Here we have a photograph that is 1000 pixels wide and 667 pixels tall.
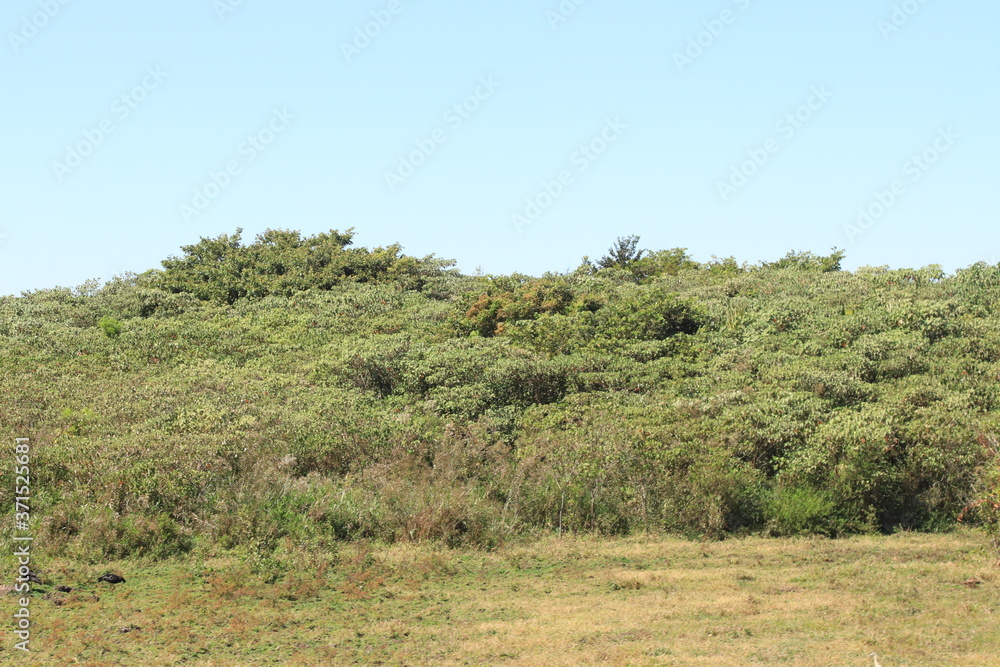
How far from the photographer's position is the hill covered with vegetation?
613 inches

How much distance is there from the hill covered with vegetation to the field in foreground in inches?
39.5

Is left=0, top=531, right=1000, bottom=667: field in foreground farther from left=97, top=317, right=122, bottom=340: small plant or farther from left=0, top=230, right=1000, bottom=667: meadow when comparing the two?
left=97, top=317, right=122, bottom=340: small plant

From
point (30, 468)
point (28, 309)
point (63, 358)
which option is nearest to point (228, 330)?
point (63, 358)

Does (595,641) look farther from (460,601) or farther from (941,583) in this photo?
(941,583)

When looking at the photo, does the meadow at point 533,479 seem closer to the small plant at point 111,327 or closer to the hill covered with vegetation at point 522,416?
the hill covered with vegetation at point 522,416

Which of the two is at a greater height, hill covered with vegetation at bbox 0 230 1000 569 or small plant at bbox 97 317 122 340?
small plant at bbox 97 317 122 340

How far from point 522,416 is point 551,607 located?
8651 millimetres

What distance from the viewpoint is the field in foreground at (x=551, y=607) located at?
9805 mm

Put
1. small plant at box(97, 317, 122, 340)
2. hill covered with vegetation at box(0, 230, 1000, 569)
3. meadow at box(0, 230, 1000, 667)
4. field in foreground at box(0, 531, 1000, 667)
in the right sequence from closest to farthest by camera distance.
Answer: field in foreground at box(0, 531, 1000, 667), meadow at box(0, 230, 1000, 667), hill covered with vegetation at box(0, 230, 1000, 569), small plant at box(97, 317, 122, 340)

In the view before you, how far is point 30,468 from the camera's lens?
16.4m

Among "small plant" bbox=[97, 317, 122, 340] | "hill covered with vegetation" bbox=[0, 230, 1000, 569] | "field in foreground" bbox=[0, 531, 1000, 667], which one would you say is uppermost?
"small plant" bbox=[97, 317, 122, 340]

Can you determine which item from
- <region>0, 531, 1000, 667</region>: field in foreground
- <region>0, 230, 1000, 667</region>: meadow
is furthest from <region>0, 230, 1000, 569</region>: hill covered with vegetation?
<region>0, 531, 1000, 667</region>: field in foreground

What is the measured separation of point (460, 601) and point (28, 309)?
2466cm

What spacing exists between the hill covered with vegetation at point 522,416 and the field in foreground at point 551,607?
1.00 metres
